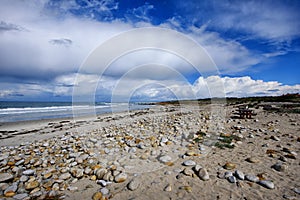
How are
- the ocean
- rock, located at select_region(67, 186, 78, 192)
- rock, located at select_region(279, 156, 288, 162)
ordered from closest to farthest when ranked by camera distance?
rock, located at select_region(67, 186, 78, 192) → rock, located at select_region(279, 156, 288, 162) → the ocean

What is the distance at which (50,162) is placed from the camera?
4895 millimetres

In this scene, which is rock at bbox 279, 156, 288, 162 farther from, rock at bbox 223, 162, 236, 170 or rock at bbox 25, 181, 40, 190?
rock at bbox 25, 181, 40, 190

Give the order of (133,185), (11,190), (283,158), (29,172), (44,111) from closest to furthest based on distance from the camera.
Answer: (133,185), (11,190), (29,172), (283,158), (44,111)

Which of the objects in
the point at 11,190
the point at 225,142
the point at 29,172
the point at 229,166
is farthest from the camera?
the point at 225,142

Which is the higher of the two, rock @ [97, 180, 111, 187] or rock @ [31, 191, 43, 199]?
rock @ [97, 180, 111, 187]

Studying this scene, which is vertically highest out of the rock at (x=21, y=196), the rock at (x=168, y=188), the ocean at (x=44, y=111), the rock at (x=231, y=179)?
the rock at (x=231, y=179)

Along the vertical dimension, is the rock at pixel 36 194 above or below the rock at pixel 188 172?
below

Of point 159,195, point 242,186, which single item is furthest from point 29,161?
point 242,186

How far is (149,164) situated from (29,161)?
354 centimetres

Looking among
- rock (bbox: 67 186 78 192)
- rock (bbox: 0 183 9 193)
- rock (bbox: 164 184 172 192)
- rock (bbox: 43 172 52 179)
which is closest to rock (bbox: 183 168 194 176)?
rock (bbox: 164 184 172 192)

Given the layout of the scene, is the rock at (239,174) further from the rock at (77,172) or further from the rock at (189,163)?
the rock at (77,172)

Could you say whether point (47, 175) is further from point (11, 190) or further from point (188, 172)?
point (188, 172)

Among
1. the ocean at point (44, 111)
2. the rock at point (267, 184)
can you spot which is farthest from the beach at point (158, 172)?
the ocean at point (44, 111)

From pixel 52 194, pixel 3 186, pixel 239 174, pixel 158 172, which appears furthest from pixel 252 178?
pixel 3 186
